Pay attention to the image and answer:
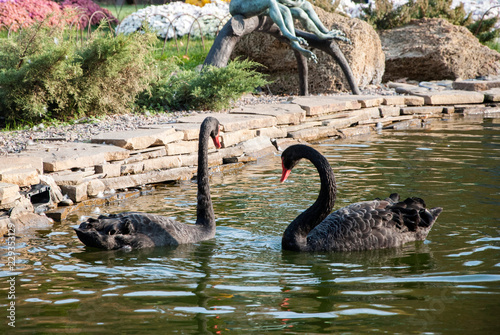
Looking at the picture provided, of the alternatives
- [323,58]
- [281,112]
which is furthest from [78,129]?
[323,58]

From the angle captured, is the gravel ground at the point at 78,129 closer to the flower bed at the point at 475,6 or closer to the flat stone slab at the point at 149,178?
the flat stone slab at the point at 149,178

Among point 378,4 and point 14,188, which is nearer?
point 14,188

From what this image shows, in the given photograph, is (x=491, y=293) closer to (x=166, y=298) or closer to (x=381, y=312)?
(x=381, y=312)

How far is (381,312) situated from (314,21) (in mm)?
8759

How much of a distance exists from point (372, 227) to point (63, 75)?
17.5 feet

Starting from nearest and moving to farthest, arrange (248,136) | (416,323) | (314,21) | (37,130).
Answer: (416,323) < (37,130) < (248,136) < (314,21)

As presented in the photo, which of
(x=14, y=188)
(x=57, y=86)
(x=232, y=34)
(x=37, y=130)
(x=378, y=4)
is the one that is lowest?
(x=14, y=188)

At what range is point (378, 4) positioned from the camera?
1770 centimetres

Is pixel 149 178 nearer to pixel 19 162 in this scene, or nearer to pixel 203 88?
pixel 19 162

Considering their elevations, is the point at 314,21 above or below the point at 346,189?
above

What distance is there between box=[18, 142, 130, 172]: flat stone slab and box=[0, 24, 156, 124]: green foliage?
5.57 feet

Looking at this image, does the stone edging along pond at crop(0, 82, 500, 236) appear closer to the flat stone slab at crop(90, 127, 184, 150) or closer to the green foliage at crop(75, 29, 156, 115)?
the flat stone slab at crop(90, 127, 184, 150)

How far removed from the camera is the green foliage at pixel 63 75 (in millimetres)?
8555

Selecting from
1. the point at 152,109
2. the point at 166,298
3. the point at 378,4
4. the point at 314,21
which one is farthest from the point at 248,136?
the point at 378,4
